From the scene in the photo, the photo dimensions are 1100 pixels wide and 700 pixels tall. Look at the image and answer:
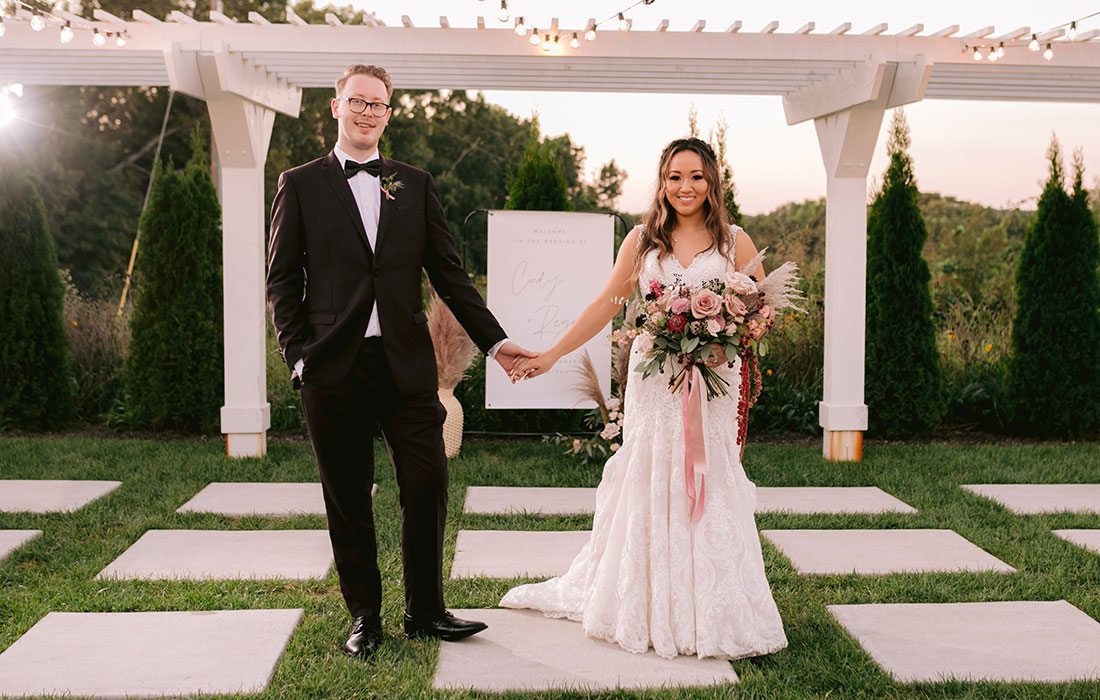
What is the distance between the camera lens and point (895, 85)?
20.7ft

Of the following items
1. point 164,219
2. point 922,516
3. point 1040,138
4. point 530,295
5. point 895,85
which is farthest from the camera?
point 1040,138

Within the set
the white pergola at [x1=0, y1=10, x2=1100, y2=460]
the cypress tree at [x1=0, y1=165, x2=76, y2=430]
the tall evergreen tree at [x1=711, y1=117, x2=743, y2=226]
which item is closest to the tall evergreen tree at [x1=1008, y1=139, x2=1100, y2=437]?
the white pergola at [x1=0, y1=10, x2=1100, y2=460]

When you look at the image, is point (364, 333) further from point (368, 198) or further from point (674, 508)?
point (674, 508)

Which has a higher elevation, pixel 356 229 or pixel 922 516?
pixel 356 229

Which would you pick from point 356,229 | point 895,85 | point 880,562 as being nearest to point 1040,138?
point 895,85

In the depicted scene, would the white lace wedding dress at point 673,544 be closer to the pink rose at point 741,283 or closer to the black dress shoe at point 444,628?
the pink rose at point 741,283

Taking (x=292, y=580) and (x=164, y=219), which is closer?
(x=292, y=580)

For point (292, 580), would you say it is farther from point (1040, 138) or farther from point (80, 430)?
point (1040, 138)

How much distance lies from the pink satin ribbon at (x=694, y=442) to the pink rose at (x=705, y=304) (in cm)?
24

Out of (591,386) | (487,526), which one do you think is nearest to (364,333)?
(487,526)

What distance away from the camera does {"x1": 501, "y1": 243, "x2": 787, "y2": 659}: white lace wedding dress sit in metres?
3.19

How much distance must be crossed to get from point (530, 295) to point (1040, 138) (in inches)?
386

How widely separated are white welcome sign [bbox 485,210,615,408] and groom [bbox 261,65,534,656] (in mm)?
3865

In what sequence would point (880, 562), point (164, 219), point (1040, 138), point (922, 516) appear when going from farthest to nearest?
point (1040, 138)
point (164, 219)
point (922, 516)
point (880, 562)
